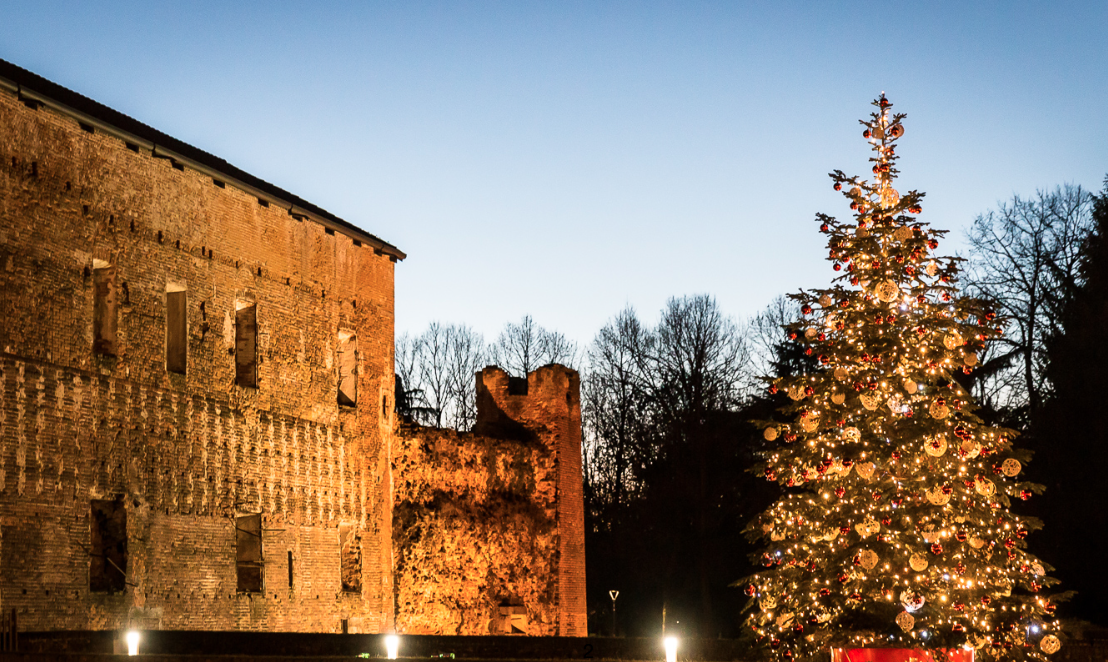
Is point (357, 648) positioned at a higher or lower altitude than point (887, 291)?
lower

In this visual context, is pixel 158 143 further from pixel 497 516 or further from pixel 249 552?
pixel 497 516

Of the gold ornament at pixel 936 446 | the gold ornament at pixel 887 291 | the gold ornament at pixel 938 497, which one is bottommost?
the gold ornament at pixel 938 497

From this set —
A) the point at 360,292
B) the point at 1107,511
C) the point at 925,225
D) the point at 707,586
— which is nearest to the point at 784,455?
the point at 925,225

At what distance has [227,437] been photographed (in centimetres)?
2077

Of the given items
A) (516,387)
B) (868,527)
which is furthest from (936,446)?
(516,387)

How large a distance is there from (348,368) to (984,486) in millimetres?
14172

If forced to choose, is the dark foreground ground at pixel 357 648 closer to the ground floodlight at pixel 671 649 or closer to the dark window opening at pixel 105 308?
the ground floodlight at pixel 671 649

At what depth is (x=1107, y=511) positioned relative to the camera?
30062mm

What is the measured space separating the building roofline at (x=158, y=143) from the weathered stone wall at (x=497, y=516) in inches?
184

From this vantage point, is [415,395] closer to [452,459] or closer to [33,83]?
[452,459]

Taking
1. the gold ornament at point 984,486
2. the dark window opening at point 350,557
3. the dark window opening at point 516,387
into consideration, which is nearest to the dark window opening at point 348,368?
the dark window opening at point 350,557

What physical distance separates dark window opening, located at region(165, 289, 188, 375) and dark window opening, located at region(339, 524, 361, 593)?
16.9 ft

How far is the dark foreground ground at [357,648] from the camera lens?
13.0 metres

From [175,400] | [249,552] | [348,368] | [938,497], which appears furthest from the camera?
[348,368]
